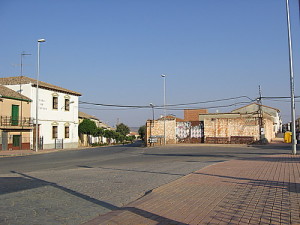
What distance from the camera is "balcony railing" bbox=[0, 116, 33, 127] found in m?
32.8

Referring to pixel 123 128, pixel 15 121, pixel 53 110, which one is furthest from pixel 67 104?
pixel 123 128

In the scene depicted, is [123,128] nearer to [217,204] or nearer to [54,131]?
[54,131]

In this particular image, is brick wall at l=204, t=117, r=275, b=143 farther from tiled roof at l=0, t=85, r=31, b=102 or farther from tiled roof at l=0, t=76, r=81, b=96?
tiled roof at l=0, t=85, r=31, b=102

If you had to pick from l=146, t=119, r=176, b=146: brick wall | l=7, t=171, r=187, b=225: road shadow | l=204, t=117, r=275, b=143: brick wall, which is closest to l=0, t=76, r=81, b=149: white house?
l=146, t=119, r=176, b=146: brick wall

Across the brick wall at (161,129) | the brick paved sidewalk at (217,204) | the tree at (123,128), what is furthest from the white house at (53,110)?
the tree at (123,128)

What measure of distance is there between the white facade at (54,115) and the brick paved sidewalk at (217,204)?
102ft

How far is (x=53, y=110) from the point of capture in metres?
40.3

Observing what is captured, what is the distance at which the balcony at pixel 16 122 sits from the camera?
32.8 m

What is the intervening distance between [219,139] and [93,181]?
3397 cm

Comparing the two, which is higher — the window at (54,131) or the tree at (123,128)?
the tree at (123,128)

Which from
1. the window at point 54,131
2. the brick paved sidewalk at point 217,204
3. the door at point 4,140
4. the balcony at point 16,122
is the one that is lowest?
the brick paved sidewalk at point 217,204

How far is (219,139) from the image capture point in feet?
141

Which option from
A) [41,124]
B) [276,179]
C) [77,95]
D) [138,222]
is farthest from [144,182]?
[77,95]

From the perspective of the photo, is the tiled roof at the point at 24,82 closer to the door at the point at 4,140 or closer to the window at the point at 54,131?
the window at the point at 54,131
